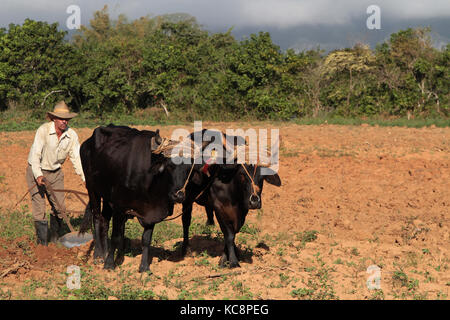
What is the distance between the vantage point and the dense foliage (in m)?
20.5

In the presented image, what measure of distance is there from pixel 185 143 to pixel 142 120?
14.5 meters

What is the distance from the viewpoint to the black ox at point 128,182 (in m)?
6.11

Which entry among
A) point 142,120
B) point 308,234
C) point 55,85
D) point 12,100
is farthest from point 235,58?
point 308,234

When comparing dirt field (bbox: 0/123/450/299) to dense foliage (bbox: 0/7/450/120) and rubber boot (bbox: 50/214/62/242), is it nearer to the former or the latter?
rubber boot (bbox: 50/214/62/242)

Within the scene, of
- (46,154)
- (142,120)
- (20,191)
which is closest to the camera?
(46,154)

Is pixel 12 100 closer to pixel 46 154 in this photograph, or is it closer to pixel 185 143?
pixel 46 154

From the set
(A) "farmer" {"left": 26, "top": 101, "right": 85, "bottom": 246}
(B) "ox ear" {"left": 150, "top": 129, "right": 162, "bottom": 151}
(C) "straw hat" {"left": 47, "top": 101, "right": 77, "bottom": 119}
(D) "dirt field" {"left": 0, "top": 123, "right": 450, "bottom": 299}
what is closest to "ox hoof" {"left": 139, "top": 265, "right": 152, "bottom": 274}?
(D) "dirt field" {"left": 0, "top": 123, "right": 450, "bottom": 299}

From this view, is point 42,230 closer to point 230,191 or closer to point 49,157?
point 49,157

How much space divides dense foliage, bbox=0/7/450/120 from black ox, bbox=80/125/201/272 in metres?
13.4

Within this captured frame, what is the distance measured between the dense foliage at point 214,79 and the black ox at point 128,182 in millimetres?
13365

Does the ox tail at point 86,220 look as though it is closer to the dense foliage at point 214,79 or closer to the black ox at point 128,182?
the black ox at point 128,182

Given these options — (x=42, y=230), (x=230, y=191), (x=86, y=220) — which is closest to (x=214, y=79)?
(x=86, y=220)

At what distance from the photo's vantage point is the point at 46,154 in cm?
714

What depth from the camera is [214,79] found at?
872 inches
